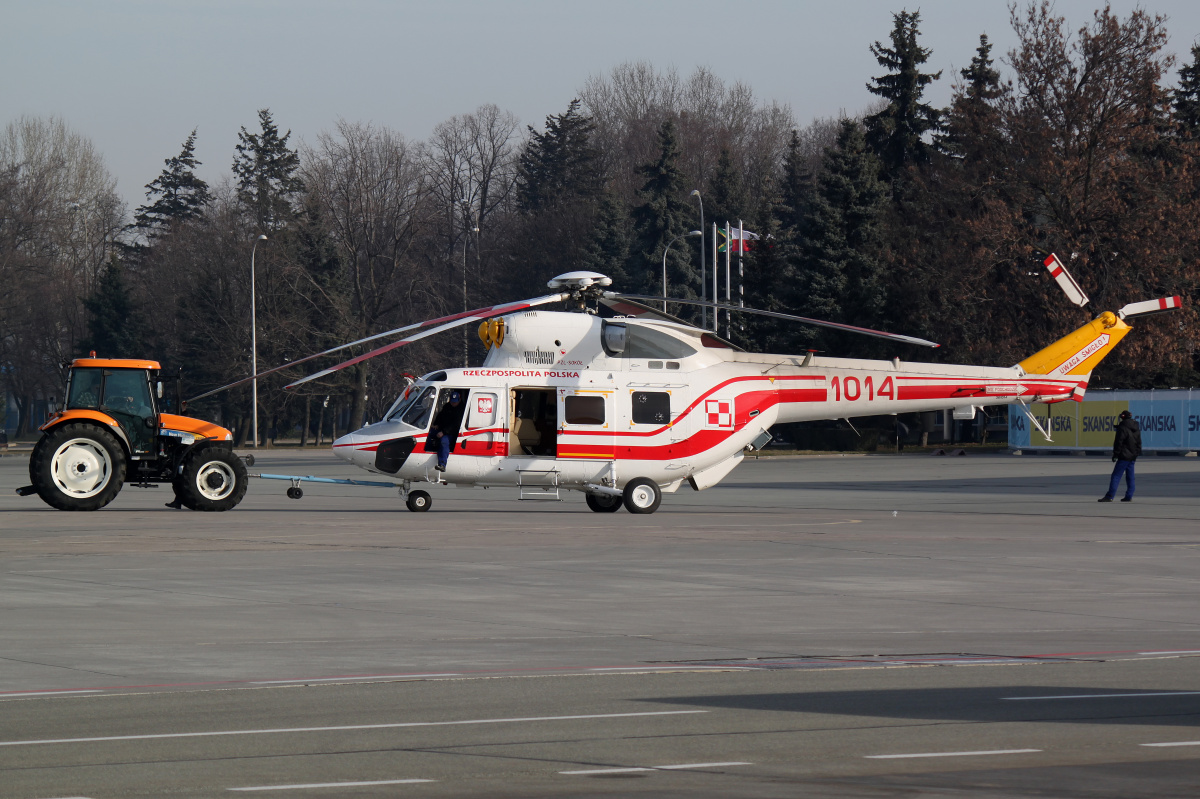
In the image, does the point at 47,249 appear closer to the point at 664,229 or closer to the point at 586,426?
the point at 664,229

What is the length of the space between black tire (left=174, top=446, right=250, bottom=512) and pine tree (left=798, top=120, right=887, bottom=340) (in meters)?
41.1

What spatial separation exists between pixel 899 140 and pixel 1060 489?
42362mm

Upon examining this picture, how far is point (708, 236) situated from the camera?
8319 cm

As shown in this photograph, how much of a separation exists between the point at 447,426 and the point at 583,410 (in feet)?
8.01

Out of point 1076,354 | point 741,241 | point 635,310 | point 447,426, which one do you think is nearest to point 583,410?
point 635,310

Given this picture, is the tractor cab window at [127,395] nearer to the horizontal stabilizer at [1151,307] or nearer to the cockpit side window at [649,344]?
the cockpit side window at [649,344]

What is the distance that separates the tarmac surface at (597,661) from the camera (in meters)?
6.34

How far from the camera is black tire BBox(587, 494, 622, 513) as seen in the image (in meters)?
24.6

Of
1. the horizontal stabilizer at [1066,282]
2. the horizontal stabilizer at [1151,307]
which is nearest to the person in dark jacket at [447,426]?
the horizontal stabilizer at [1066,282]

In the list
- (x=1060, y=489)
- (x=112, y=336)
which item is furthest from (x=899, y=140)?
(x=112, y=336)

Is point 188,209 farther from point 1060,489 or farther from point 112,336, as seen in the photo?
point 1060,489

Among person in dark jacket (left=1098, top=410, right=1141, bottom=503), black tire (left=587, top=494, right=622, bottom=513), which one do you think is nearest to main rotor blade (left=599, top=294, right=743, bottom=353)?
black tire (left=587, top=494, right=622, bottom=513)

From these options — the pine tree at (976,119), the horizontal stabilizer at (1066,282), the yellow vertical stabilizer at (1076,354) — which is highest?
the pine tree at (976,119)

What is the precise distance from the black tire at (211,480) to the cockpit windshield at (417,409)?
2905 mm
